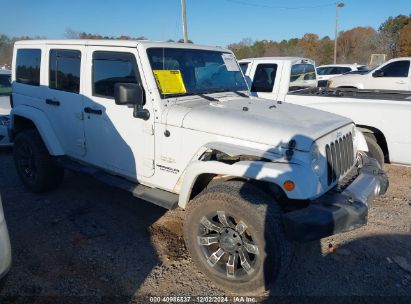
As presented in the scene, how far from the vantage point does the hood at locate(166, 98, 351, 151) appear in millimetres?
3014

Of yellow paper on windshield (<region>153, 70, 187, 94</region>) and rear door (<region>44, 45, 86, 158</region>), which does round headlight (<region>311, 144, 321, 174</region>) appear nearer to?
yellow paper on windshield (<region>153, 70, 187, 94</region>)

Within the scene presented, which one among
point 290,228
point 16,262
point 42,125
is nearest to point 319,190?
point 290,228

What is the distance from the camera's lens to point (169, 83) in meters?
3.73

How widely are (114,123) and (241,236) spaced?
186 centimetres

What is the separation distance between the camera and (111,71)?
4039mm

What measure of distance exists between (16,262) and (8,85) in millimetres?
6191

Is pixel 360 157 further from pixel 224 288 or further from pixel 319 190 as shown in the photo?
pixel 224 288

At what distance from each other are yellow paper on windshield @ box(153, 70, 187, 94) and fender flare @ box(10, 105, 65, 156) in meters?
1.84

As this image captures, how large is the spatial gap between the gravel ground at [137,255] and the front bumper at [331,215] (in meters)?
0.69

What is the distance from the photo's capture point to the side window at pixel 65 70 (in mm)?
4418

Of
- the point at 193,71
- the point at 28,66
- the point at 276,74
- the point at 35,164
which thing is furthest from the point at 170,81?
the point at 276,74

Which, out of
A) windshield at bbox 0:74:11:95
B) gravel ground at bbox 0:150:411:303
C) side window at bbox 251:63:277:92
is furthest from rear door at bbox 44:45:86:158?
windshield at bbox 0:74:11:95

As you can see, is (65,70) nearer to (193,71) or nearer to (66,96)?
(66,96)

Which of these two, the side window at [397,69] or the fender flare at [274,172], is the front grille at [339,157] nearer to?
the fender flare at [274,172]
